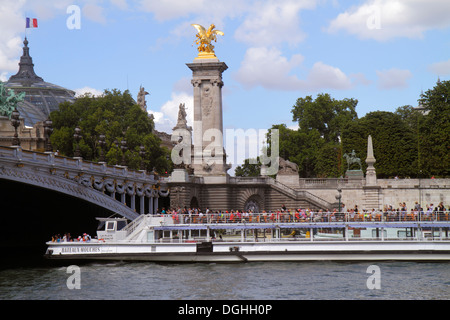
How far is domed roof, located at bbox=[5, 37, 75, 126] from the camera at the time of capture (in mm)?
102250

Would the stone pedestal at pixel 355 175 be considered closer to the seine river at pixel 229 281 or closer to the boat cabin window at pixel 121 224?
the seine river at pixel 229 281

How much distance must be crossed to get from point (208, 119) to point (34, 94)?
204 ft

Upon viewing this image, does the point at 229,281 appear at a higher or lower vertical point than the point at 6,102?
lower

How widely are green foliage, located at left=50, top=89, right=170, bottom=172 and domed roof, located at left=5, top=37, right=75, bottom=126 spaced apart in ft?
70.5

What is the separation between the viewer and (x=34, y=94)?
117m

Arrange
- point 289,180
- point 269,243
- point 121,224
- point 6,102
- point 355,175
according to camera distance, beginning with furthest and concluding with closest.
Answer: point 355,175, point 289,180, point 6,102, point 121,224, point 269,243

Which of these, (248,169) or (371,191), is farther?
(248,169)

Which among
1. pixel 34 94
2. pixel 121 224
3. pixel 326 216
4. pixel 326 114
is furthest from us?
pixel 34 94

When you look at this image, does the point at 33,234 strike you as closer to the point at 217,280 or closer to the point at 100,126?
the point at 100,126

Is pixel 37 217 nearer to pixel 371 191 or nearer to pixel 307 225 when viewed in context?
pixel 307 225

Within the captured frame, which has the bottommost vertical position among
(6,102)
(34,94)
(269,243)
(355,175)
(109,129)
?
(269,243)

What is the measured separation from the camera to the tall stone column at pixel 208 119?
6281 centimetres

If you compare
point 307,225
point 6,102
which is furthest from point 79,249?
point 6,102

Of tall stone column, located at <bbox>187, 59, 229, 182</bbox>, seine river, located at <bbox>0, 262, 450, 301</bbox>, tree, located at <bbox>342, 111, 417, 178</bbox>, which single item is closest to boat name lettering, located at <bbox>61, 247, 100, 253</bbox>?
seine river, located at <bbox>0, 262, 450, 301</bbox>
